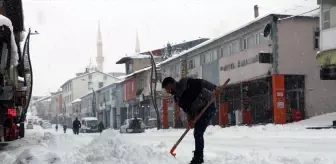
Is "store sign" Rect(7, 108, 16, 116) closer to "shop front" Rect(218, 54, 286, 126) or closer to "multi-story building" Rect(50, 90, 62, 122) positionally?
"shop front" Rect(218, 54, 286, 126)

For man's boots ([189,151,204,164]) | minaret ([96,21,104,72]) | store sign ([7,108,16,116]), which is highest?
minaret ([96,21,104,72])

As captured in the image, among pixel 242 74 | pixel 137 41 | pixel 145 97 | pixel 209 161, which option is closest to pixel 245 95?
pixel 242 74

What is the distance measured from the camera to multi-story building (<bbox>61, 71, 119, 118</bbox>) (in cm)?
9612

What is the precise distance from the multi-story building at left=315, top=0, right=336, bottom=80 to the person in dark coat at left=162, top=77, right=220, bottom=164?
17.8 m

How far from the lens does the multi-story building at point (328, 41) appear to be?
2368cm

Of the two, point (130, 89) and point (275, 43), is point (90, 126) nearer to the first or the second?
point (130, 89)

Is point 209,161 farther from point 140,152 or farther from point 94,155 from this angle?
point 94,155

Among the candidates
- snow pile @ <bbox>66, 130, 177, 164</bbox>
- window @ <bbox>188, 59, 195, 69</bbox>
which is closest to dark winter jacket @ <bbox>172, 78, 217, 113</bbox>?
snow pile @ <bbox>66, 130, 177, 164</bbox>

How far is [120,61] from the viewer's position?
64625 mm

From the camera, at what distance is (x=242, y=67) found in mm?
31672

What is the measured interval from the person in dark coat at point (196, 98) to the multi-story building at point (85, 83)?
85667 millimetres

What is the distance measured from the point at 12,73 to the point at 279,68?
1946 centimetres

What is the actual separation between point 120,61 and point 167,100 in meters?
18.9

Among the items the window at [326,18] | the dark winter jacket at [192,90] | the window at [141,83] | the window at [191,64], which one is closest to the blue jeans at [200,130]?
the dark winter jacket at [192,90]
